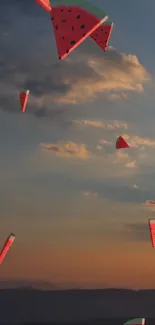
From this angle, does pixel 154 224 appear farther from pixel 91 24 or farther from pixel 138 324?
pixel 91 24

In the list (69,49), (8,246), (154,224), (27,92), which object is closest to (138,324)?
(154,224)

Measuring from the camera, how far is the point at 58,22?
2600cm

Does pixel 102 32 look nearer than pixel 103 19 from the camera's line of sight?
No

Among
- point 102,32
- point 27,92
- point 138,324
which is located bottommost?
point 138,324

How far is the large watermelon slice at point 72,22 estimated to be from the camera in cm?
2512

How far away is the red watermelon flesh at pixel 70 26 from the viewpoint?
989 inches

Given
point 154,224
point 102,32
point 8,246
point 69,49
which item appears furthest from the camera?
point 154,224

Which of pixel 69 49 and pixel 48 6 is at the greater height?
pixel 48 6

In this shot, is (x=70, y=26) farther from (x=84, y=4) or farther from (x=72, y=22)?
(x=84, y=4)

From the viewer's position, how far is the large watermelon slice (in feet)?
82.4

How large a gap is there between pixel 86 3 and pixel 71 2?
821 mm

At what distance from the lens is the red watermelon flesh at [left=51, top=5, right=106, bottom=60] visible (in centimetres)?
2511

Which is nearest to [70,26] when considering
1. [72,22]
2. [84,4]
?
[72,22]

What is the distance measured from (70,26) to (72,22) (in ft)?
0.99
